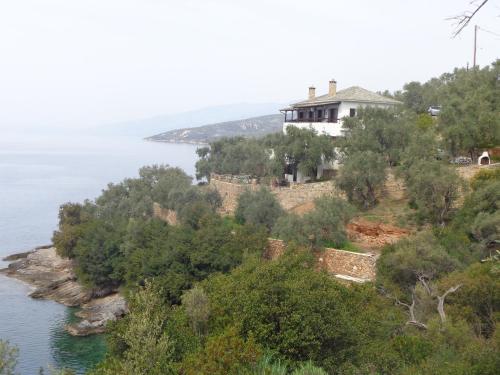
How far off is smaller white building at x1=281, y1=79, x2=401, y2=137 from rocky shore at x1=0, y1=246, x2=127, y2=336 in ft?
61.0

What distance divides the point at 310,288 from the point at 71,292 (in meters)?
27.3

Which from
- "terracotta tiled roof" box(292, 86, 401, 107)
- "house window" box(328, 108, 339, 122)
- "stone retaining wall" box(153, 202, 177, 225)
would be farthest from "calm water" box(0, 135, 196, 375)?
"terracotta tiled roof" box(292, 86, 401, 107)

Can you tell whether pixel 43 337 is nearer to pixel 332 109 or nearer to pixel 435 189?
pixel 435 189

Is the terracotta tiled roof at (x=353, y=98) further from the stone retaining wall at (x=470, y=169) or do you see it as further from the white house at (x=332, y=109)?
the stone retaining wall at (x=470, y=169)

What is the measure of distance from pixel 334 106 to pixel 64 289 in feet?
80.2

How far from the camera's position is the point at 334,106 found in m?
38.8

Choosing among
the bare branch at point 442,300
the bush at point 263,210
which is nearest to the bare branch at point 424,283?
the bare branch at point 442,300

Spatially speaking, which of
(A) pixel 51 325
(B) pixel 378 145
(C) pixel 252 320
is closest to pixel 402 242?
(C) pixel 252 320

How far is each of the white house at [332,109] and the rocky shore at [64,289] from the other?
1638 cm

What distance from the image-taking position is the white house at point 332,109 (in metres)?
38.0

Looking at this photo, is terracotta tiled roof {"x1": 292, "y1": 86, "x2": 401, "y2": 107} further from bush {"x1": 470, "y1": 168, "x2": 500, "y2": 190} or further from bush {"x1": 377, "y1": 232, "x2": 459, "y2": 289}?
bush {"x1": 377, "y1": 232, "x2": 459, "y2": 289}

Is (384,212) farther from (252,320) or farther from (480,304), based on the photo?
(252,320)

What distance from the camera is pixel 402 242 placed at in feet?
70.7

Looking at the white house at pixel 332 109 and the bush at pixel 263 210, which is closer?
the bush at pixel 263 210
